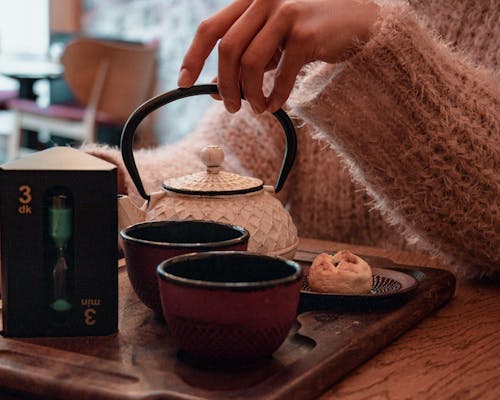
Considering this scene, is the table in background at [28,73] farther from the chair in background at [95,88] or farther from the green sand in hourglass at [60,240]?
the green sand in hourglass at [60,240]

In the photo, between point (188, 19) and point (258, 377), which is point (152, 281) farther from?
point (188, 19)

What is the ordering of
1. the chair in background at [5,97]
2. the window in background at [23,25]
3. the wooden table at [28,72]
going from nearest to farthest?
1. the wooden table at [28,72]
2. the chair in background at [5,97]
3. the window in background at [23,25]

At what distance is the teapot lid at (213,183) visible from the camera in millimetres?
864

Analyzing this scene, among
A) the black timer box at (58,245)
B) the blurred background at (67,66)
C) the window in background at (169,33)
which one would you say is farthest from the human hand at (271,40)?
the window in background at (169,33)

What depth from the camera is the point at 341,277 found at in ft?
2.76

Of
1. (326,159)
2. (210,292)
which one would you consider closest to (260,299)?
(210,292)

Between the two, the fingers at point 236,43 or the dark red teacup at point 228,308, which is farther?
the fingers at point 236,43

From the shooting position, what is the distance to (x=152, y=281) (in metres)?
0.76

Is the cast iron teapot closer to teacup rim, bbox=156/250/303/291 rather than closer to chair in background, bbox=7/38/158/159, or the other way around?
teacup rim, bbox=156/250/303/291

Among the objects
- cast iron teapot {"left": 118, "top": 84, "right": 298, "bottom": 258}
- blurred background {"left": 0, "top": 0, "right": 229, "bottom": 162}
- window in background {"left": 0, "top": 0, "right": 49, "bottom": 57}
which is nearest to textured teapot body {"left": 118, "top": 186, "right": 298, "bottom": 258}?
cast iron teapot {"left": 118, "top": 84, "right": 298, "bottom": 258}

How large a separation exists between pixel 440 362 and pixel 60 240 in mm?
367

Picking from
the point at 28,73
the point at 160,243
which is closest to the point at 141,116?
the point at 160,243

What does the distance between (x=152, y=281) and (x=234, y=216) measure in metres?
0.13

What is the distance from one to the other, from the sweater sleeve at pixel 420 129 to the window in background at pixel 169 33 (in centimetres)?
385
